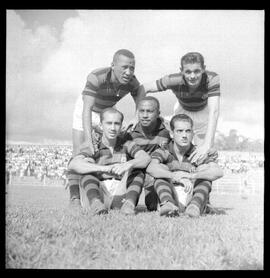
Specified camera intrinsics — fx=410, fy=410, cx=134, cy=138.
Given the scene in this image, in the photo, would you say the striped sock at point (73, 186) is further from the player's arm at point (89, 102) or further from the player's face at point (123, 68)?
the player's face at point (123, 68)

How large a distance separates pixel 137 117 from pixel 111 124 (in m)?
0.25

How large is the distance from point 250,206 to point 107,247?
1285 millimetres

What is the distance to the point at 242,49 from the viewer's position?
11.0ft

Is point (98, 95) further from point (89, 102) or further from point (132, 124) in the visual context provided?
point (132, 124)

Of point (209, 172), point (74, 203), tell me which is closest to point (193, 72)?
point (209, 172)

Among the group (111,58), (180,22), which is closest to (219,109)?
(180,22)

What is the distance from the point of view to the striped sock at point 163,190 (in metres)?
3.11

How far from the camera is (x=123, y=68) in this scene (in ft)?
11.1

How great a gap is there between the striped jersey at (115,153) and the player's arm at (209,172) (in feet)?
1.65

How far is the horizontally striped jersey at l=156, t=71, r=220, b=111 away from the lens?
135 inches

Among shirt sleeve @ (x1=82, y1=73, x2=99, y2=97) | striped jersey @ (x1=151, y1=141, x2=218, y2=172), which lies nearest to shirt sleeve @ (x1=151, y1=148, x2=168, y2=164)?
striped jersey @ (x1=151, y1=141, x2=218, y2=172)
